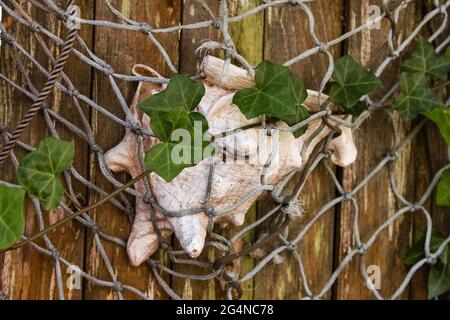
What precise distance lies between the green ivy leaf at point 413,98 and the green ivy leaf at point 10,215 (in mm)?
662

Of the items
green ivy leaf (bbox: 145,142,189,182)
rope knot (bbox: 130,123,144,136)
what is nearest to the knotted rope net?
rope knot (bbox: 130,123,144,136)

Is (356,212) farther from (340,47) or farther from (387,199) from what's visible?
(340,47)

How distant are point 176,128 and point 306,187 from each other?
375 millimetres

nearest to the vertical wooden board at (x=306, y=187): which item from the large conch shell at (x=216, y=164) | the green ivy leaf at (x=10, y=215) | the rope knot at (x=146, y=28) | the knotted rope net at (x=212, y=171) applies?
the knotted rope net at (x=212, y=171)

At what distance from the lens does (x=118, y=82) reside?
1261 mm

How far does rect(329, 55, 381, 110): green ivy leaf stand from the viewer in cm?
124

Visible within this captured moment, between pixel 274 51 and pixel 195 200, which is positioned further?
pixel 274 51

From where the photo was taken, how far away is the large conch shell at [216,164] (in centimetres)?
117

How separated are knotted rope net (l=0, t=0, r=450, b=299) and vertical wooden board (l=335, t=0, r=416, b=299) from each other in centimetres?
1

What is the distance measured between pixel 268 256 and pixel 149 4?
1.59 ft

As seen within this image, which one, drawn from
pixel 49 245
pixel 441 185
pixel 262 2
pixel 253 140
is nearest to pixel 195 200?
pixel 253 140

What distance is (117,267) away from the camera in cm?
129

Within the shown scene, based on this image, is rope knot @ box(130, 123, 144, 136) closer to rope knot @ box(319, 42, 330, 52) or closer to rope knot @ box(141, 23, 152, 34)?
rope knot @ box(141, 23, 152, 34)

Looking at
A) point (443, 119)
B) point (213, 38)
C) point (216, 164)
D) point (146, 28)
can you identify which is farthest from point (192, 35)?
point (443, 119)
